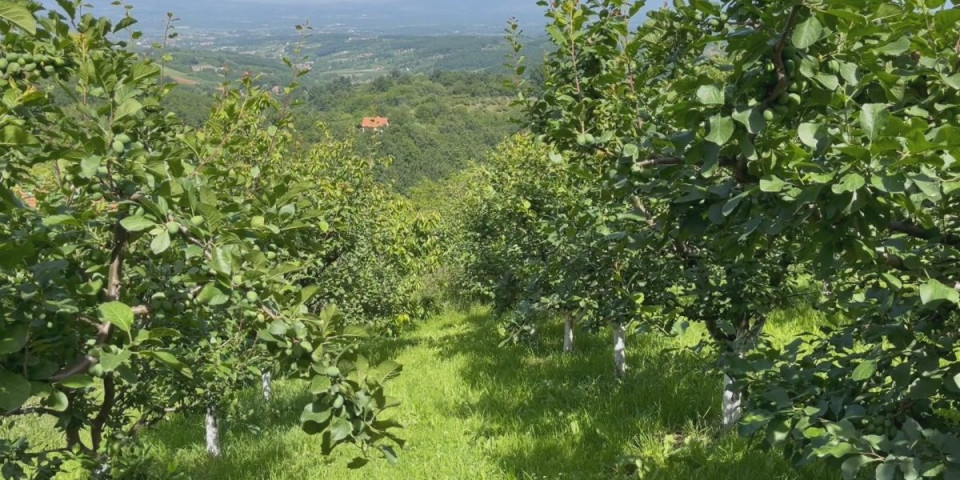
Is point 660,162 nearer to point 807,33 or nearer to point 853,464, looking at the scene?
point 807,33

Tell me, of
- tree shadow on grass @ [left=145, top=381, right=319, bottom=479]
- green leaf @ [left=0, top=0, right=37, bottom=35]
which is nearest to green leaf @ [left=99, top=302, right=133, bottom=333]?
green leaf @ [left=0, top=0, right=37, bottom=35]

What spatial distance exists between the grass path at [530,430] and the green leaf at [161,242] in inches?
123

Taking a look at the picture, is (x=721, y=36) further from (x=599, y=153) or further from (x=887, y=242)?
(x=599, y=153)

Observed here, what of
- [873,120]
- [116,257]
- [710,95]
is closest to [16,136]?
[116,257]

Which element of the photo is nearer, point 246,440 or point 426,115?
point 246,440

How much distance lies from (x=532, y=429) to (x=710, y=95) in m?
6.03

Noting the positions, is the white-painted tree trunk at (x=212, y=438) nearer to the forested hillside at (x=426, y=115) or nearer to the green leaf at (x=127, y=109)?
the green leaf at (x=127, y=109)

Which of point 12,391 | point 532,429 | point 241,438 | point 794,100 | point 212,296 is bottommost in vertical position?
point 241,438

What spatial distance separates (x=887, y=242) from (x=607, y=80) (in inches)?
53.1

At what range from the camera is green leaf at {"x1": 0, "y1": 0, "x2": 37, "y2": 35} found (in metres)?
1.41

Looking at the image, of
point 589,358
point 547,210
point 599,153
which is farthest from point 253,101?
point 589,358

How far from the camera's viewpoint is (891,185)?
1.57m

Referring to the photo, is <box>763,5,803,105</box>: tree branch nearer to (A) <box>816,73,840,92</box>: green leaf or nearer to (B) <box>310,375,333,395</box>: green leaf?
(A) <box>816,73,840,92</box>: green leaf

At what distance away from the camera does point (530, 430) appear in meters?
7.21
